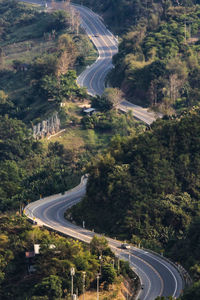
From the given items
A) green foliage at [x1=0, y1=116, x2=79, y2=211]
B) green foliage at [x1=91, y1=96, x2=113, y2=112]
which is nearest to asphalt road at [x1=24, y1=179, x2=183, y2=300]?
green foliage at [x1=0, y1=116, x2=79, y2=211]

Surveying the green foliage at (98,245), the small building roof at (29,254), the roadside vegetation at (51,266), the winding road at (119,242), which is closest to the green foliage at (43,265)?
the roadside vegetation at (51,266)

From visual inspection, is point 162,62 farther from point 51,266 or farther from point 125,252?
point 51,266

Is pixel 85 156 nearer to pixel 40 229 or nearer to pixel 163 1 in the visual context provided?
pixel 40 229

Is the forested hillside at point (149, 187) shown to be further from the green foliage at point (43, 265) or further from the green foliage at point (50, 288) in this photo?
the green foliage at point (50, 288)

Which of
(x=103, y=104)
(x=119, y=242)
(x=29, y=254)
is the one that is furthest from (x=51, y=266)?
(x=103, y=104)

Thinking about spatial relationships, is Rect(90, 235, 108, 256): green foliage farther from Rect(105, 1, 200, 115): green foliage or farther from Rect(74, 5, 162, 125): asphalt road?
Rect(74, 5, 162, 125): asphalt road

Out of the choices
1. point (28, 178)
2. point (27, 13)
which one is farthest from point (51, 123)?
point (27, 13)
